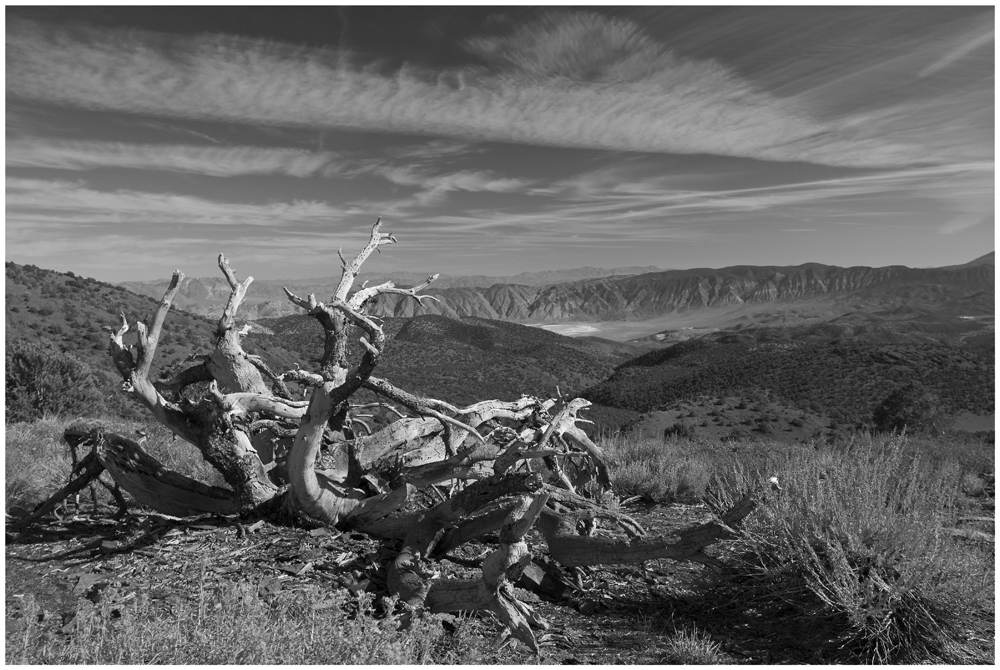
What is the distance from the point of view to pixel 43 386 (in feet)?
52.7

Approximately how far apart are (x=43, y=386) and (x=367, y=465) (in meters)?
Result: 15.0

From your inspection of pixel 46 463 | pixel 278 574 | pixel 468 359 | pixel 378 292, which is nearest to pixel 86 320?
pixel 468 359

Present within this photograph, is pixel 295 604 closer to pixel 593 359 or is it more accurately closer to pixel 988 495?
pixel 988 495

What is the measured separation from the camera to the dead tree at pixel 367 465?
4.19m

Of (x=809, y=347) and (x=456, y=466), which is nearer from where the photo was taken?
(x=456, y=466)

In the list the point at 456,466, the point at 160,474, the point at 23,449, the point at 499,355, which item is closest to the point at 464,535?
the point at 456,466

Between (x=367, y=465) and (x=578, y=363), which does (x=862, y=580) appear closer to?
(x=367, y=465)

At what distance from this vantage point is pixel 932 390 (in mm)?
47312

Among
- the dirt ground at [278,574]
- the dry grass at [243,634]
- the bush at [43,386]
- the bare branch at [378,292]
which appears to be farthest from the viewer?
the bush at [43,386]

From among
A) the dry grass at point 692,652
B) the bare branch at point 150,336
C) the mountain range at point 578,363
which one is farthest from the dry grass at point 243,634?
the mountain range at point 578,363

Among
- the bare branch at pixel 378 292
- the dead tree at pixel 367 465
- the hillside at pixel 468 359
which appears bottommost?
the hillside at pixel 468 359

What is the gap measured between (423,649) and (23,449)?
27.3 ft

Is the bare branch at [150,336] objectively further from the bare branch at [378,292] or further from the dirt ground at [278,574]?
the bare branch at [378,292]

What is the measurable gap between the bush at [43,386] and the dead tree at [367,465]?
40.8ft
